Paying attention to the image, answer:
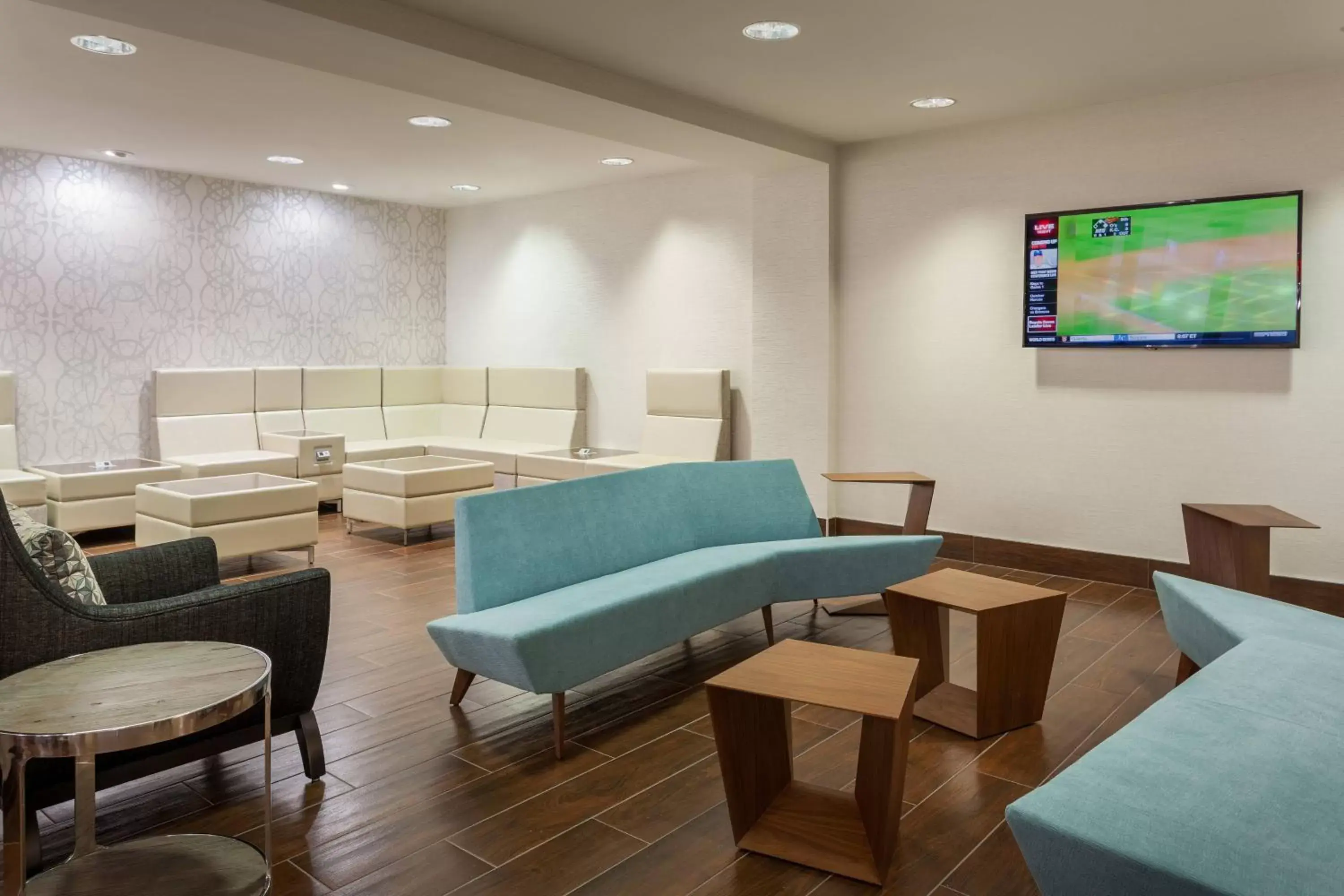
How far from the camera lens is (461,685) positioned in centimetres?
342

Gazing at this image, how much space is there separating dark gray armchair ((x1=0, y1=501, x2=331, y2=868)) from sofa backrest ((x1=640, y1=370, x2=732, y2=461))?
14.1 ft

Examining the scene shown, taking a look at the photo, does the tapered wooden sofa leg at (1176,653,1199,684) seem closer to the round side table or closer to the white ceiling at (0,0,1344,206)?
the white ceiling at (0,0,1344,206)

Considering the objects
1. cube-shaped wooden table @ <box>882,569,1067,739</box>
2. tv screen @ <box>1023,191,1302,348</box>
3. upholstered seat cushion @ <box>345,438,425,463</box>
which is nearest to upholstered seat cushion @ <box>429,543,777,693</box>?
cube-shaped wooden table @ <box>882,569,1067,739</box>

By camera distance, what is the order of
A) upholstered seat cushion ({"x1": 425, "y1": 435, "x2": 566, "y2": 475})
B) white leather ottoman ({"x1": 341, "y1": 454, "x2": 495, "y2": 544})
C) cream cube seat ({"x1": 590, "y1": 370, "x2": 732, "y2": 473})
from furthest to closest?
upholstered seat cushion ({"x1": 425, "y1": 435, "x2": 566, "y2": 475}) < cream cube seat ({"x1": 590, "y1": 370, "x2": 732, "y2": 473}) < white leather ottoman ({"x1": 341, "y1": 454, "x2": 495, "y2": 544})

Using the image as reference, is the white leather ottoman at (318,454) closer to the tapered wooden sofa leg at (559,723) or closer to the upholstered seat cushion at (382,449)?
the upholstered seat cushion at (382,449)

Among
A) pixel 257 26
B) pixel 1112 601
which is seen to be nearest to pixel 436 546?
pixel 257 26

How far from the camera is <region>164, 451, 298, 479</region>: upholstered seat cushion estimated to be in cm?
668

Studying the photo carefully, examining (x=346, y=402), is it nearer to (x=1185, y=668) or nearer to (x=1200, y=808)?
(x=1185, y=668)

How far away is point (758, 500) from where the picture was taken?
4.59 m

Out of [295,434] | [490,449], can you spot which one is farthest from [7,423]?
[490,449]

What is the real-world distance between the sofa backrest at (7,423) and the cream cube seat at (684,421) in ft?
12.9

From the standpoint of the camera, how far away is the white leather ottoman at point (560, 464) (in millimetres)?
6977

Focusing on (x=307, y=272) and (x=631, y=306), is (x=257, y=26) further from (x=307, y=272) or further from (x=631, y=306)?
(x=307, y=272)

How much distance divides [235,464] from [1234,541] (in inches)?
241
